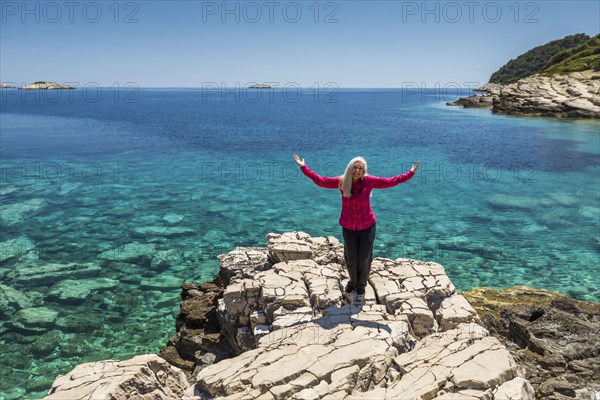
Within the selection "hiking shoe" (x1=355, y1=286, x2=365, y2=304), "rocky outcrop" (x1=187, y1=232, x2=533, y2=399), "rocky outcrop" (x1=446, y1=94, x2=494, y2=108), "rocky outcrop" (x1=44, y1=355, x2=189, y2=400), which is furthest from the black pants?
"rocky outcrop" (x1=446, y1=94, x2=494, y2=108)

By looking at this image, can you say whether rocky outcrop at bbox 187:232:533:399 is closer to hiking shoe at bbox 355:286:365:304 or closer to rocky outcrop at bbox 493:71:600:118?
hiking shoe at bbox 355:286:365:304

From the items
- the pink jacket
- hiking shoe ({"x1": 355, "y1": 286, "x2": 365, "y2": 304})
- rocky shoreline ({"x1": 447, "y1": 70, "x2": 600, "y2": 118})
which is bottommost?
hiking shoe ({"x1": 355, "y1": 286, "x2": 365, "y2": 304})

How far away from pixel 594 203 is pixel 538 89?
7125cm

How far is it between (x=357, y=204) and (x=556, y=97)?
8968 centimetres

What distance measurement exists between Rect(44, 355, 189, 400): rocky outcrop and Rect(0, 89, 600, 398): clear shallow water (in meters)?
4.68

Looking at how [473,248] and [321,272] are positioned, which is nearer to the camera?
[321,272]

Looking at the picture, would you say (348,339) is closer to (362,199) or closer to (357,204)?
(357,204)

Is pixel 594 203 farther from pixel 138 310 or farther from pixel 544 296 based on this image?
pixel 138 310

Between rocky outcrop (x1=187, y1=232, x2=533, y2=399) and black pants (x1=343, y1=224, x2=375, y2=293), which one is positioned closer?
rocky outcrop (x1=187, y1=232, x2=533, y2=399)

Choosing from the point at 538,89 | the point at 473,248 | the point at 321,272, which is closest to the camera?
the point at 321,272

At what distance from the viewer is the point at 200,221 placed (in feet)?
78.9

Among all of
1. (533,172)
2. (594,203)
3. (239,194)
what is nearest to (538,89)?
(533,172)

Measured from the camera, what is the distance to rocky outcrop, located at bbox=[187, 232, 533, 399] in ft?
21.7

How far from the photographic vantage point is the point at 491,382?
21.6 ft
